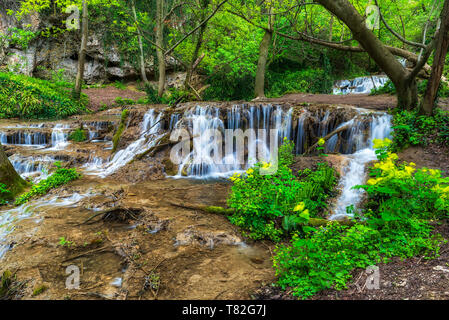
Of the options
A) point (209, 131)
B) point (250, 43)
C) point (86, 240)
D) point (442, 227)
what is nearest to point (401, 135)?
point (442, 227)

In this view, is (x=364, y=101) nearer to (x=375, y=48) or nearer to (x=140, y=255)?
(x=375, y=48)

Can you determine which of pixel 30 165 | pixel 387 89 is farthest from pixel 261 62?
pixel 30 165

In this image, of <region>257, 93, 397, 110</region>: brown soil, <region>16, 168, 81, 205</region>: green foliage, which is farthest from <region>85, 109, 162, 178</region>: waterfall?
<region>257, 93, 397, 110</region>: brown soil

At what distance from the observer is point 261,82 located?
13477mm

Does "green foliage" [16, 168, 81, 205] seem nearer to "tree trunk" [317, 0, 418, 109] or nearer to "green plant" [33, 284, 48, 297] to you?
"green plant" [33, 284, 48, 297]

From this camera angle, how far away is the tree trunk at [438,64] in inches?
219

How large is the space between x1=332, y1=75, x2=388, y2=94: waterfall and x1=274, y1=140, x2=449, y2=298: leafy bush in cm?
1501

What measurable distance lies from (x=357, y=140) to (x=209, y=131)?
4850mm

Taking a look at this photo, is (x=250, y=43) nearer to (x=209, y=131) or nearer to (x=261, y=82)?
(x=261, y=82)

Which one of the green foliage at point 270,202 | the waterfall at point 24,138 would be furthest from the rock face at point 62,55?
the green foliage at point 270,202

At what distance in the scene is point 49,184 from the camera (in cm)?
602

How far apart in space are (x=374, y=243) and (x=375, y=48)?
601 centimetres

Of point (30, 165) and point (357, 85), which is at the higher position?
point (357, 85)
